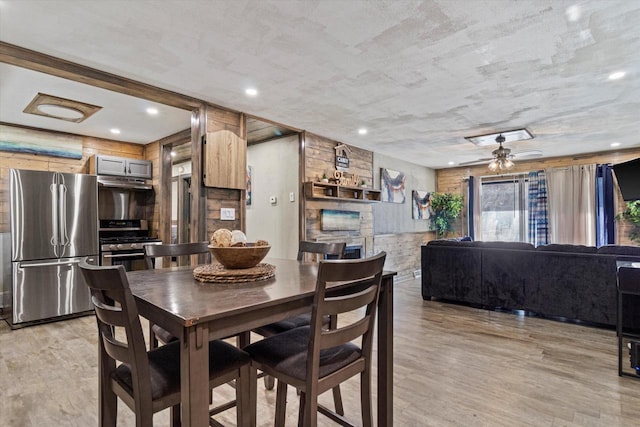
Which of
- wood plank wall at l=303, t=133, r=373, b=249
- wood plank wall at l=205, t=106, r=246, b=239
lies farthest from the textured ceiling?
wood plank wall at l=303, t=133, r=373, b=249

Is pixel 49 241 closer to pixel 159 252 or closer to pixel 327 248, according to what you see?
pixel 159 252

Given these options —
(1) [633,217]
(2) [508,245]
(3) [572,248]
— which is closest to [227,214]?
(2) [508,245]

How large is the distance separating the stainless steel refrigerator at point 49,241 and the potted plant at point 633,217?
325 inches

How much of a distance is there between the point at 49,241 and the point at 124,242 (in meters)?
0.94

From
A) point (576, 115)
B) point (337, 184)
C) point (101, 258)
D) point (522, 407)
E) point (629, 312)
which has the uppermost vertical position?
point (576, 115)

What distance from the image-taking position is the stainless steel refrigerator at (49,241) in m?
3.75

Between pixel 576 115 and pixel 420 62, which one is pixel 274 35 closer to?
pixel 420 62

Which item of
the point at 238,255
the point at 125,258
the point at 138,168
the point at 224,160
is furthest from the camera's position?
the point at 138,168

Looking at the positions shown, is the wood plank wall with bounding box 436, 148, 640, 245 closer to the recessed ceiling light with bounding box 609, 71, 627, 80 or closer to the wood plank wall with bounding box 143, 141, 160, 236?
the recessed ceiling light with bounding box 609, 71, 627, 80

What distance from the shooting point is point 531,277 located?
395 cm

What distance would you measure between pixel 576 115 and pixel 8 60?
570 cm

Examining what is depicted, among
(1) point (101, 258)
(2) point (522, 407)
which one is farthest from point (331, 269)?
(1) point (101, 258)

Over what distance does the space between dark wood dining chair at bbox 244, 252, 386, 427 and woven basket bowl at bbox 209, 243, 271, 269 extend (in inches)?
15.9

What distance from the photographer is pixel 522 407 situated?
2.10 m
